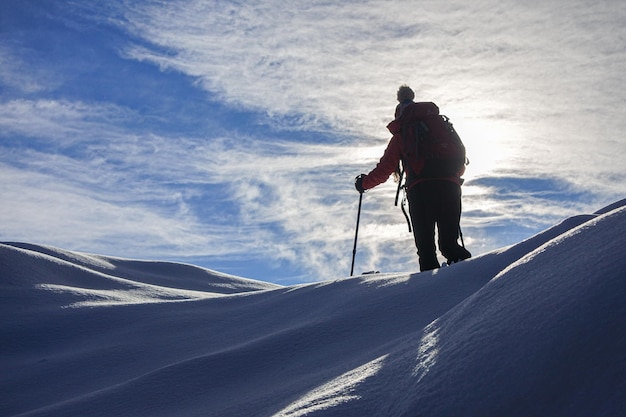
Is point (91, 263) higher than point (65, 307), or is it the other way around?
point (91, 263)

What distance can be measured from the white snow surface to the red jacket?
1.49m

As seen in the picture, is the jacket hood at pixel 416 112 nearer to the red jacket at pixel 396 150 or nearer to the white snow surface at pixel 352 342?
the red jacket at pixel 396 150

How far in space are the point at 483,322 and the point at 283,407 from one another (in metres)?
0.94

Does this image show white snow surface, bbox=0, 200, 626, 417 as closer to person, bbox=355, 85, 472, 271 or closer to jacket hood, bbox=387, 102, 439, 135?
person, bbox=355, 85, 472, 271

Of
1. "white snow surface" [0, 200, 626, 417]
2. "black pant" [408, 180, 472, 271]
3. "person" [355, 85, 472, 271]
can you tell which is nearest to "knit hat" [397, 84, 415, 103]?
"person" [355, 85, 472, 271]

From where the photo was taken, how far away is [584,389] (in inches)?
54.6

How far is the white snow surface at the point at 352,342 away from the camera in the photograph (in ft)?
4.92

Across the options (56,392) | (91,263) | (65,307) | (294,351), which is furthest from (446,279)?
(91,263)

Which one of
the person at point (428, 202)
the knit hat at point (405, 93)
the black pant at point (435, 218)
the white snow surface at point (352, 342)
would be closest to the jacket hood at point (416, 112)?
the person at point (428, 202)

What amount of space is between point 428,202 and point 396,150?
0.60 m

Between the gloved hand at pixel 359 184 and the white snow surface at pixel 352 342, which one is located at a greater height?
the gloved hand at pixel 359 184

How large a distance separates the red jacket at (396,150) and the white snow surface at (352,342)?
149 centimetres

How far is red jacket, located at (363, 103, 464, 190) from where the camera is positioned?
539 cm

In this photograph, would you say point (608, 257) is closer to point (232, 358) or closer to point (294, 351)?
point (294, 351)
